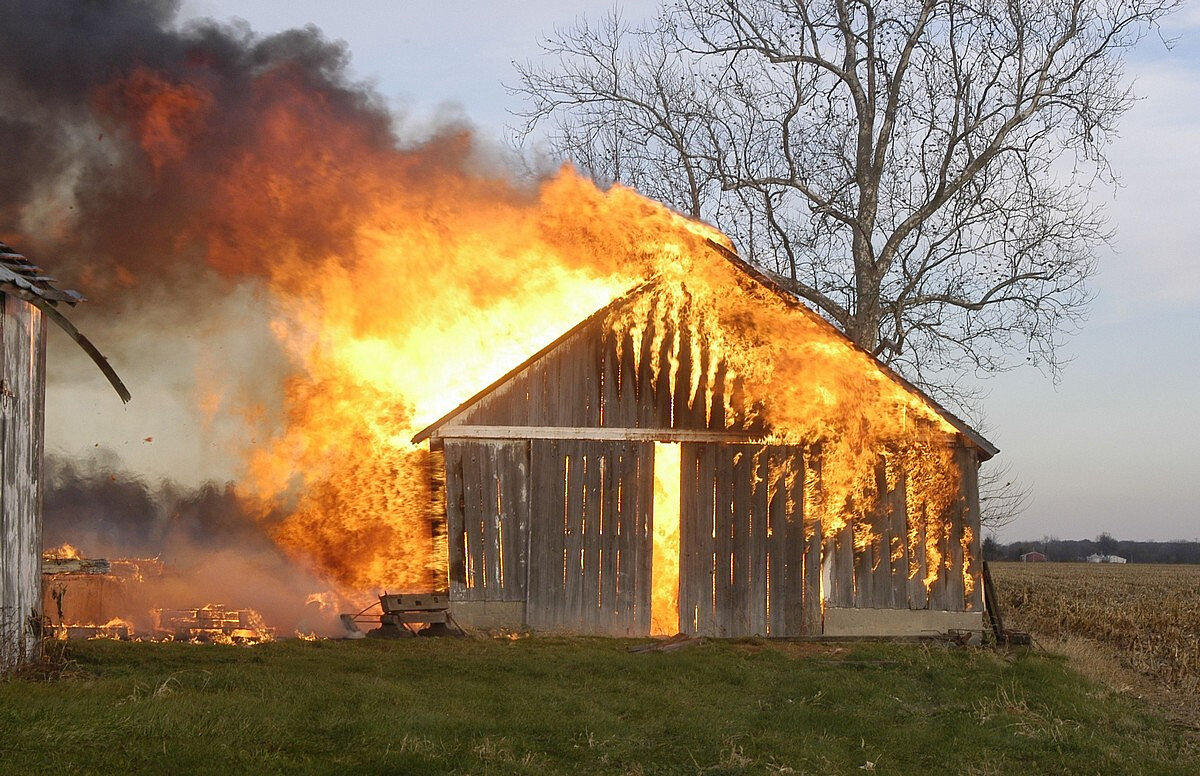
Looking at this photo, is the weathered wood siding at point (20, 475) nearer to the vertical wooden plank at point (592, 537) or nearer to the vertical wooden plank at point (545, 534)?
the vertical wooden plank at point (545, 534)

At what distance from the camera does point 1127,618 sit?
24.2 m

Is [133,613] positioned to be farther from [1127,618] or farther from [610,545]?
[1127,618]

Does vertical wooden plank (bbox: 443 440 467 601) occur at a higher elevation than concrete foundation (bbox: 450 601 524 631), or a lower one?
higher

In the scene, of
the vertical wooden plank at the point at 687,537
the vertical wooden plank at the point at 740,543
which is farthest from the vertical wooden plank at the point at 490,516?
the vertical wooden plank at the point at 740,543

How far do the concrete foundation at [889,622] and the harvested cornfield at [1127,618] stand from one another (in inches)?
115

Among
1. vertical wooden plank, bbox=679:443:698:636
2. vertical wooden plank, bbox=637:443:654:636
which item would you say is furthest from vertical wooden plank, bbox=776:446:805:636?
vertical wooden plank, bbox=637:443:654:636

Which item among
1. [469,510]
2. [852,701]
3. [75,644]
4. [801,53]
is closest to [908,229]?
[801,53]

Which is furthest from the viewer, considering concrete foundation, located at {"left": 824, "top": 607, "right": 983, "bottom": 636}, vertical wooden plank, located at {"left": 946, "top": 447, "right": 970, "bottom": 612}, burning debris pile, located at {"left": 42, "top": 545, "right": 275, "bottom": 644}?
vertical wooden plank, located at {"left": 946, "top": 447, "right": 970, "bottom": 612}

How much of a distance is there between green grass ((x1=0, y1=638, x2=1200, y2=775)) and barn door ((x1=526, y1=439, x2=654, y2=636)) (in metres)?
2.11

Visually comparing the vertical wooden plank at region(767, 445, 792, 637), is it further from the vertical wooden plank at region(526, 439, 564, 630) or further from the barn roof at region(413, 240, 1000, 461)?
the vertical wooden plank at region(526, 439, 564, 630)

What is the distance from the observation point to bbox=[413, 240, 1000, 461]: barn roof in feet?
58.5

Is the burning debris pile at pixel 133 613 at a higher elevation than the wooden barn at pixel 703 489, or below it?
below

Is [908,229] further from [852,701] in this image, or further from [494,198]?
[852,701]

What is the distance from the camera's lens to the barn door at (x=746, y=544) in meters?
18.4
